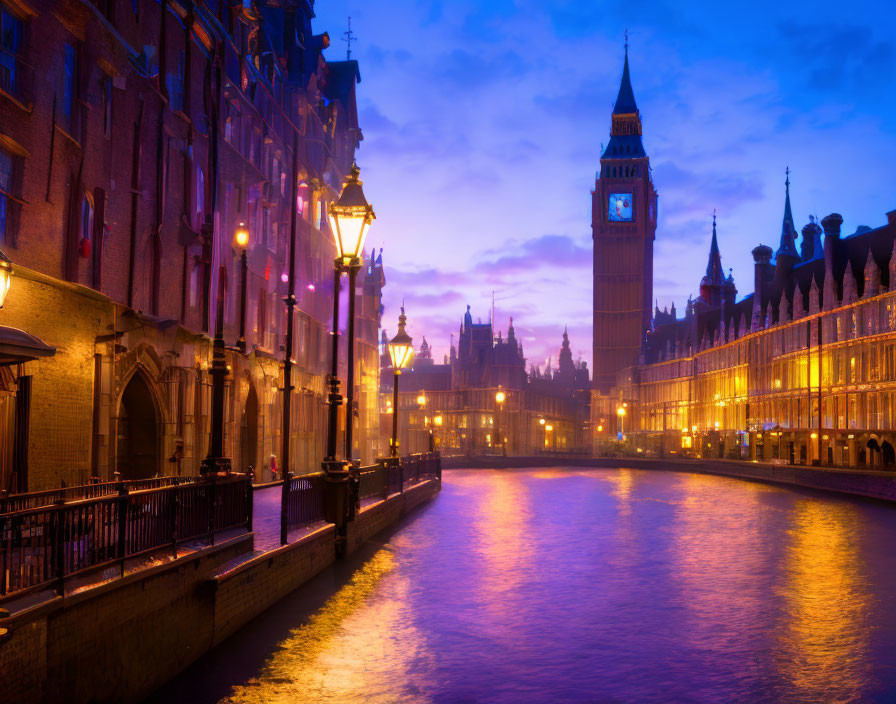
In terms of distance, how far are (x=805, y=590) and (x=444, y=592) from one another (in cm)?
606

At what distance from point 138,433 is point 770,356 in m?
63.5

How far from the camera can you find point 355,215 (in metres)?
16.8

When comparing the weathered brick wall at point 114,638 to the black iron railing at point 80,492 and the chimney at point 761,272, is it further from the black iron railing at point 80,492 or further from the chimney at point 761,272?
the chimney at point 761,272

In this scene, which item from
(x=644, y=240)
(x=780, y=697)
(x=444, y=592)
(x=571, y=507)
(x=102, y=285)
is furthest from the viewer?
(x=644, y=240)

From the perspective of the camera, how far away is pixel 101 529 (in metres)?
9.46

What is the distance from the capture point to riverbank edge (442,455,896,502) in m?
37.2

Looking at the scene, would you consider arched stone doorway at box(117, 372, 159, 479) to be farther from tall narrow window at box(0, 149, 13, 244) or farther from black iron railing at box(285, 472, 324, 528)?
tall narrow window at box(0, 149, 13, 244)

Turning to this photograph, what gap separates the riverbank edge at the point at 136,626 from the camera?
24.1ft

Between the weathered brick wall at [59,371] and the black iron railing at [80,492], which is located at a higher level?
the weathered brick wall at [59,371]

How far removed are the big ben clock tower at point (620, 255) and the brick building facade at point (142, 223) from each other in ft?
327

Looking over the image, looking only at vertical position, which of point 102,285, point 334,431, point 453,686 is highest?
point 102,285

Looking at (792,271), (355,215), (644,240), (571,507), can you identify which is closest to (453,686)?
(355,215)

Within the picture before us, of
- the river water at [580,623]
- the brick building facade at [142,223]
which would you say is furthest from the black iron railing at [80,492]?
the river water at [580,623]

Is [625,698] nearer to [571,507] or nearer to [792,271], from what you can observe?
[571,507]
